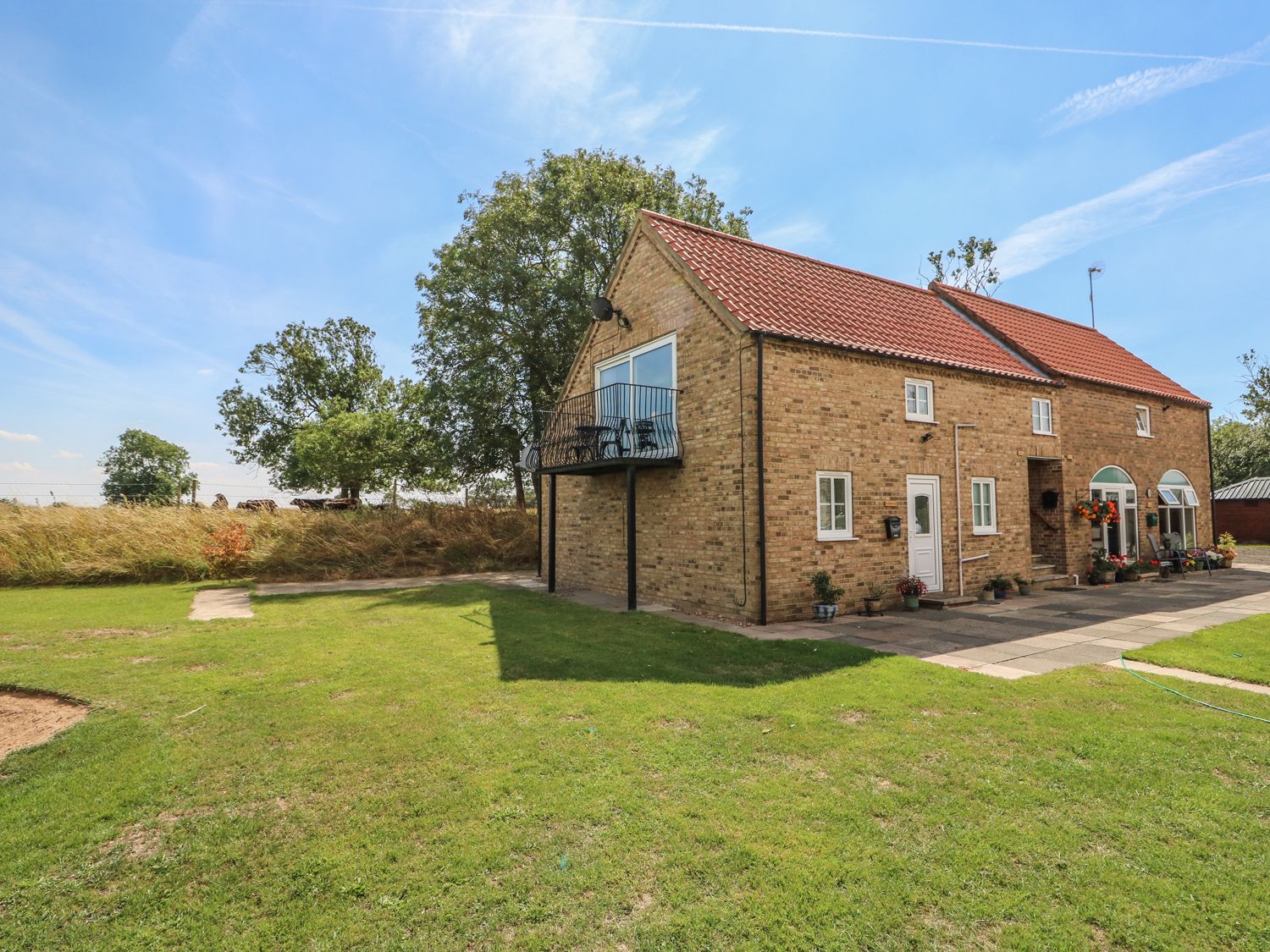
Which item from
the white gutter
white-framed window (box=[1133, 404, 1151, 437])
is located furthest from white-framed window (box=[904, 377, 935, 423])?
white-framed window (box=[1133, 404, 1151, 437])

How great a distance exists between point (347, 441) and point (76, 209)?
68.3 feet

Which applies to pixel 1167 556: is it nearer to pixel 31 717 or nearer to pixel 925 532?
pixel 925 532

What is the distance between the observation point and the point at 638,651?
794cm

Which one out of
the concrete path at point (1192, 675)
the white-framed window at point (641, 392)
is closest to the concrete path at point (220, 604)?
the white-framed window at point (641, 392)

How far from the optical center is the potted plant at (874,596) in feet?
35.4

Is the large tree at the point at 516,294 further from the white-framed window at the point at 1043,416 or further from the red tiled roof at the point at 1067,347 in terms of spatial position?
the white-framed window at the point at 1043,416

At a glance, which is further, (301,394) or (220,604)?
(301,394)

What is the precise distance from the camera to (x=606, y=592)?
1412cm

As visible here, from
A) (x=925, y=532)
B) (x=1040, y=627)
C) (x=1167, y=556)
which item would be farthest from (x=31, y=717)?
(x=1167, y=556)

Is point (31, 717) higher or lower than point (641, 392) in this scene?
lower

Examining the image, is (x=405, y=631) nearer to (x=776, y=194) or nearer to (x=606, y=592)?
(x=606, y=592)

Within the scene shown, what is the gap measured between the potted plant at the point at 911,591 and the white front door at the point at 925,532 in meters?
0.43

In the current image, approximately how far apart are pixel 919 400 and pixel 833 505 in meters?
3.25

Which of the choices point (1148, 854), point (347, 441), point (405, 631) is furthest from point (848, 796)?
point (347, 441)
